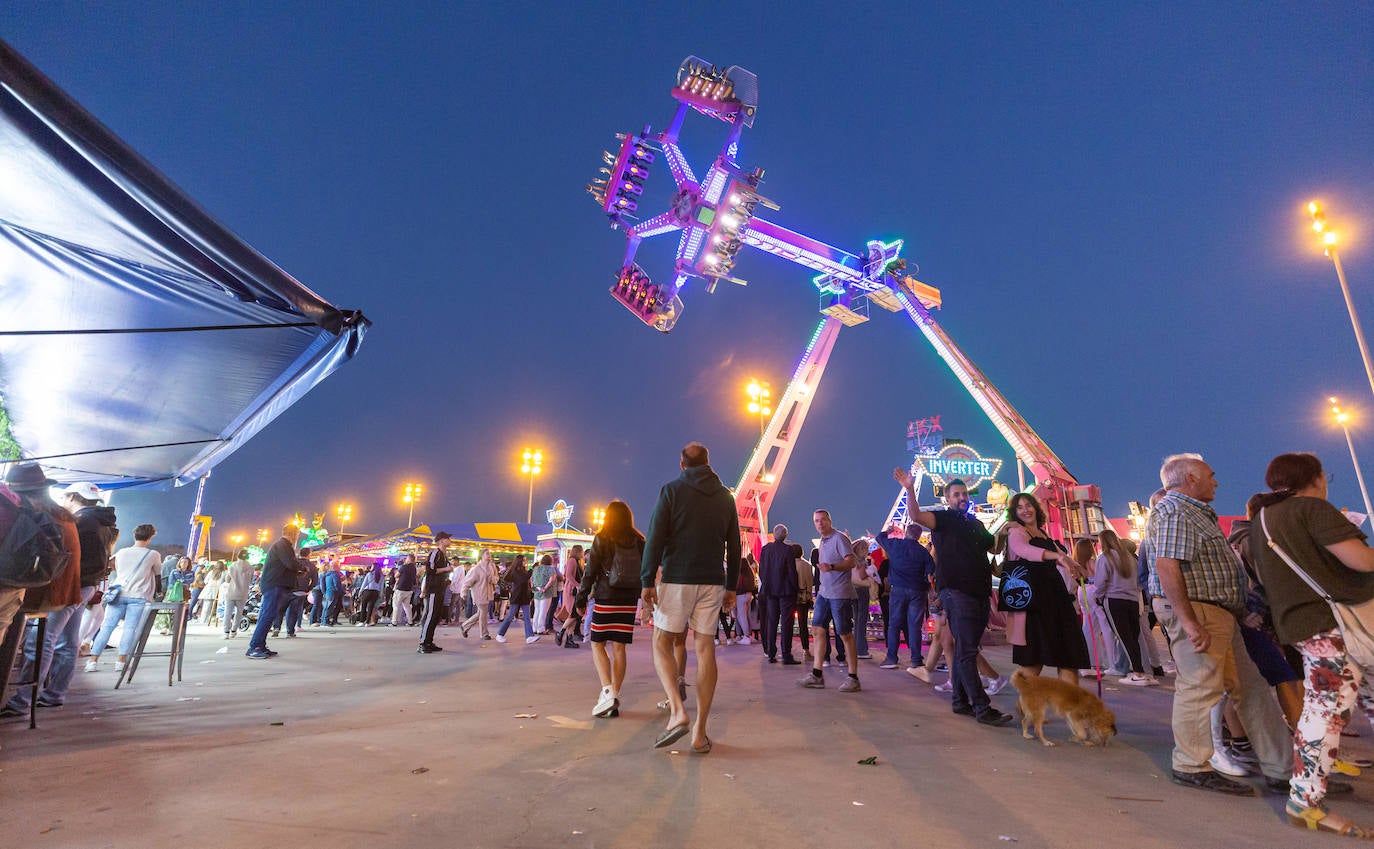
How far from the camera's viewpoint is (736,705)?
5777 millimetres

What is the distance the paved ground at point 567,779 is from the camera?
259cm

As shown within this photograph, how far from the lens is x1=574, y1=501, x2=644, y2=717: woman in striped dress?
5430 mm

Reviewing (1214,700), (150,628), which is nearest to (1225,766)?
(1214,700)

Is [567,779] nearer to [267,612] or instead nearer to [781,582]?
[781,582]

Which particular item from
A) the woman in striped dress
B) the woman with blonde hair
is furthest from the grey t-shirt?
the woman with blonde hair

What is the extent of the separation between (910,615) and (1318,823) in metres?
5.85

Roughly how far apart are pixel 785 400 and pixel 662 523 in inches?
1182

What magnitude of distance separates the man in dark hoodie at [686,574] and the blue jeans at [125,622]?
636 centimetres

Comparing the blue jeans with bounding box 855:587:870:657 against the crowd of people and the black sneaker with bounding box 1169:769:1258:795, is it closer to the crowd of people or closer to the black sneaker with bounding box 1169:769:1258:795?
the crowd of people

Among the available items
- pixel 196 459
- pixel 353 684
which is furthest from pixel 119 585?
pixel 353 684

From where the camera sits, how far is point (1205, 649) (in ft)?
11.1

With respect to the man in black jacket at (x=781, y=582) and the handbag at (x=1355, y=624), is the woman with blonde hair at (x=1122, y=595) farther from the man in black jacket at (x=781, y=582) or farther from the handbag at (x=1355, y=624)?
the handbag at (x=1355, y=624)

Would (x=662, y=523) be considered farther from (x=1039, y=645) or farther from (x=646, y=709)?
(x=1039, y=645)

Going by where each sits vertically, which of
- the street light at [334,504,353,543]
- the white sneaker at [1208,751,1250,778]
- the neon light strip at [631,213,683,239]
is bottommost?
the white sneaker at [1208,751,1250,778]
